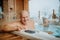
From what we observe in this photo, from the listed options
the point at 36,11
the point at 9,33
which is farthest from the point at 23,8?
the point at 9,33

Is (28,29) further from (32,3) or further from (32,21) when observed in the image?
(32,3)

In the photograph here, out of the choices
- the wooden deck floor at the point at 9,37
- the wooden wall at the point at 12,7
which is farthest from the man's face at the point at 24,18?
the wooden deck floor at the point at 9,37

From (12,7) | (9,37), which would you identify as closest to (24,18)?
(12,7)

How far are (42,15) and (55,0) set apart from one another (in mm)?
264

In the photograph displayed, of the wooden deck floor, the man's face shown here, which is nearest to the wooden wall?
the man's face

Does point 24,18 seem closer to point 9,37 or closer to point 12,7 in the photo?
point 12,7

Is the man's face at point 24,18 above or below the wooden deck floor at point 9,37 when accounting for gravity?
above

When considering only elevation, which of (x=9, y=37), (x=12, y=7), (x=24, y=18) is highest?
(x=12, y=7)

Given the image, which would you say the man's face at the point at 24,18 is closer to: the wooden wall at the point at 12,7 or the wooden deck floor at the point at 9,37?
the wooden wall at the point at 12,7

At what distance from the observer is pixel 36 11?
1678 mm

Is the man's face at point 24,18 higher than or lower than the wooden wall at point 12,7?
lower

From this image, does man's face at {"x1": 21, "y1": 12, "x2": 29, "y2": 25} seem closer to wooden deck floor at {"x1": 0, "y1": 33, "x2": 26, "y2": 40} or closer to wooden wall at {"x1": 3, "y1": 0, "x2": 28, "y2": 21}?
wooden wall at {"x1": 3, "y1": 0, "x2": 28, "y2": 21}

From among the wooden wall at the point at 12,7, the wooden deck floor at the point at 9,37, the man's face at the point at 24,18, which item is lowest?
the wooden deck floor at the point at 9,37

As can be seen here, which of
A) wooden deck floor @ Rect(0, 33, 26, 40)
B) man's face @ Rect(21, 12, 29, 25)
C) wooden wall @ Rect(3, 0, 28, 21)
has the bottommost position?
wooden deck floor @ Rect(0, 33, 26, 40)
